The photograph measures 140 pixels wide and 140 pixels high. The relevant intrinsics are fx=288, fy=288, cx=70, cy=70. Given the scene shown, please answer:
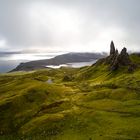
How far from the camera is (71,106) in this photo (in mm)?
130375

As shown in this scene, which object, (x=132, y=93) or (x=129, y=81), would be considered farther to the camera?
(x=129, y=81)

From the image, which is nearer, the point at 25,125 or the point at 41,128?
the point at 41,128

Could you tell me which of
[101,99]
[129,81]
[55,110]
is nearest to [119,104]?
[101,99]

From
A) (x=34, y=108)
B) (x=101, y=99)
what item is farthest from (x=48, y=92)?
(x=101, y=99)

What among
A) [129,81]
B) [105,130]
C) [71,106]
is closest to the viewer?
[105,130]

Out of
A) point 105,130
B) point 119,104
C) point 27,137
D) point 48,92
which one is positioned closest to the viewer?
point 105,130

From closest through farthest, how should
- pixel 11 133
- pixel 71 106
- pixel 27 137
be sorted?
pixel 27 137, pixel 11 133, pixel 71 106

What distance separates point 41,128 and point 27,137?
7.53 m

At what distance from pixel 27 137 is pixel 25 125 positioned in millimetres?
15484

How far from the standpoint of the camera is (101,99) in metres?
136

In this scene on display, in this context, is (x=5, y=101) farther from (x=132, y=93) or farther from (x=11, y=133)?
(x=132, y=93)

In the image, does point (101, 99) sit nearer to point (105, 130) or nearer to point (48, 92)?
point (48, 92)

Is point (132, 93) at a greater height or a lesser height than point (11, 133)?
greater

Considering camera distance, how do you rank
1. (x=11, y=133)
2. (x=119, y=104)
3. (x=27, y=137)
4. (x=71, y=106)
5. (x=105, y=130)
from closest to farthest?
(x=105, y=130) < (x=27, y=137) < (x=11, y=133) < (x=119, y=104) < (x=71, y=106)
